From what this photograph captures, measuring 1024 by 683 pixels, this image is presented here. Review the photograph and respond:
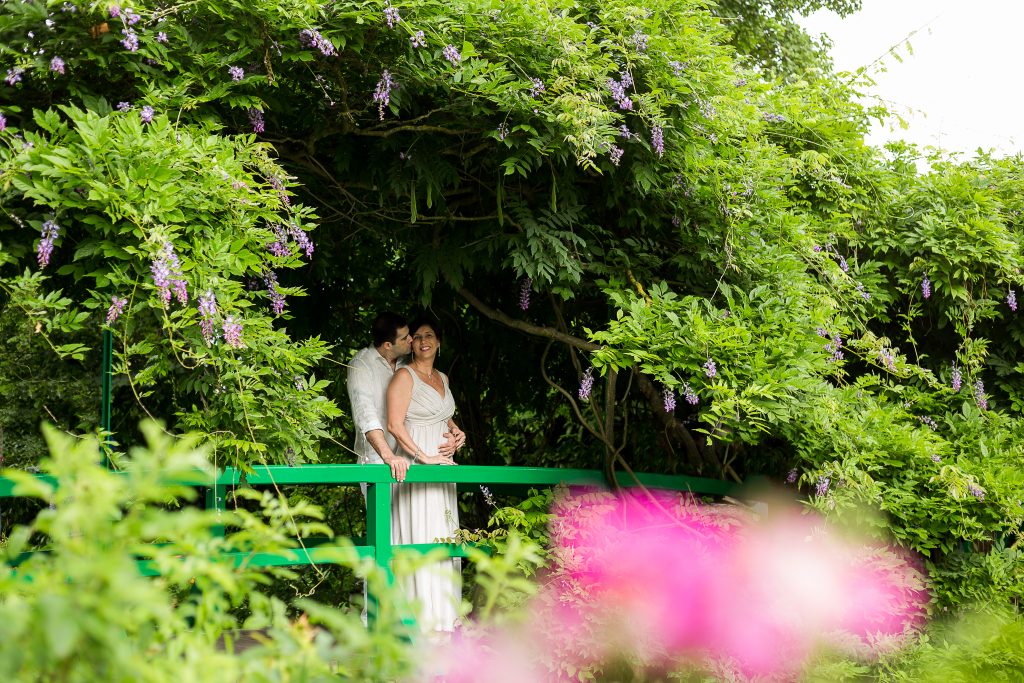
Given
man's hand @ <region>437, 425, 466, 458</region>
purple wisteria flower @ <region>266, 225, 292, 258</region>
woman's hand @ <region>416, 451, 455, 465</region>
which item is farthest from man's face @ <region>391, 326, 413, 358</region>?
purple wisteria flower @ <region>266, 225, 292, 258</region>

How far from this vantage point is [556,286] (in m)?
4.66

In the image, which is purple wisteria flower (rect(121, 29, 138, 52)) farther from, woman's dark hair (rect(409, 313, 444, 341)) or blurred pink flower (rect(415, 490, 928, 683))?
blurred pink flower (rect(415, 490, 928, 683))

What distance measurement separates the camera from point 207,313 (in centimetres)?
333

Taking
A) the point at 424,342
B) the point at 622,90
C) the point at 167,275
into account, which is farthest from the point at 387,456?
the point at 622,90

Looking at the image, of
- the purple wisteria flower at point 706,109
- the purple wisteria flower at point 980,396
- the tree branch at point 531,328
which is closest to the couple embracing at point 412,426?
the tree branch at point 531,328

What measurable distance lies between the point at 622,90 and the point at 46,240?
2.44 meters

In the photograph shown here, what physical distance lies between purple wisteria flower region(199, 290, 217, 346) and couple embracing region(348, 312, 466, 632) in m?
1.34

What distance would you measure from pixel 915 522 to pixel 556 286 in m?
2.15

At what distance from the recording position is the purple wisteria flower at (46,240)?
3312mm

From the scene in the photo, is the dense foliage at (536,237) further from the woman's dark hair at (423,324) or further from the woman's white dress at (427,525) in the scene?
→ the woman's white dress at (427,525)

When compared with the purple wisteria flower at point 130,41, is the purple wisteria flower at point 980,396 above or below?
below

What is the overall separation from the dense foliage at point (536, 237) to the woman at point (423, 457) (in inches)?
17.5

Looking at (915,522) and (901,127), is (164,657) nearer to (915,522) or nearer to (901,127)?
(915,522)

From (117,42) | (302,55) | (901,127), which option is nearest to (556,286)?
(302,55)
